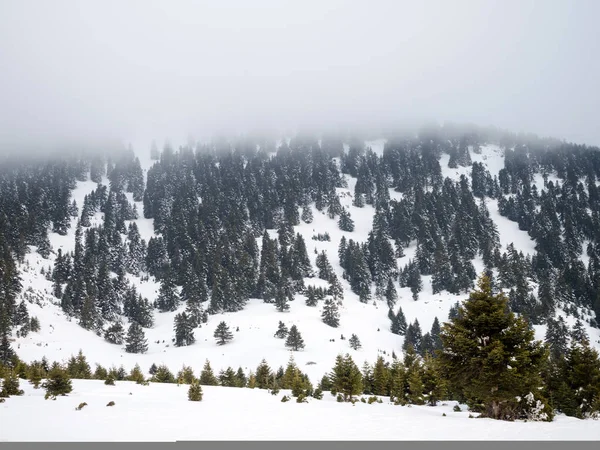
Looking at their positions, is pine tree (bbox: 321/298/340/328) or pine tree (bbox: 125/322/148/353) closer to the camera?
pine tree (bbox: 125/322/148/353)

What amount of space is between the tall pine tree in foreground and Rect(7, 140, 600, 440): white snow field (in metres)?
1.74

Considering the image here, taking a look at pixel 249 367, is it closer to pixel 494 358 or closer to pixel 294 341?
pixel 294 341

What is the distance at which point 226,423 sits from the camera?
1711cm

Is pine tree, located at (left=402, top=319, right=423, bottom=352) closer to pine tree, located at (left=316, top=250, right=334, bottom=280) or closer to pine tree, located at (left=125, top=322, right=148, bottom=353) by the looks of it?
pine tree, located at (left=316, top=250, right=334, bottom=280)

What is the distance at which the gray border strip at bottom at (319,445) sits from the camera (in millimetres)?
11328

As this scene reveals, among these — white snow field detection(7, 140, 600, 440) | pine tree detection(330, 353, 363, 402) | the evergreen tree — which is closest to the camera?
white snow field detection(7, 140, 600, 440)

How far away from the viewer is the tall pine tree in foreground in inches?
694

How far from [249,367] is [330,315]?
29541 millimetres

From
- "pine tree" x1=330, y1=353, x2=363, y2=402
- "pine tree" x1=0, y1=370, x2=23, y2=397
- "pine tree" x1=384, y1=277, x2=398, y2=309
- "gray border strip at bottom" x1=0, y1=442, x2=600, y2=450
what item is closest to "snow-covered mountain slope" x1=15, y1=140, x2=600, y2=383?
"pine tree" x1=384, y1=277, x2=398, y2=309

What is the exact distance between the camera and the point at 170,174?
196 meters

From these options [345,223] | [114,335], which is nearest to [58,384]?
[114,335]

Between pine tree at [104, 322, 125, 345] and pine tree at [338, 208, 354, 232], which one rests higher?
pine tree at [338, 208, 354, 232]

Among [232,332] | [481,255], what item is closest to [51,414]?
[232,332]

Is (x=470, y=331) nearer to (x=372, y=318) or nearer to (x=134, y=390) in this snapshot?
(x=134, y=390)
